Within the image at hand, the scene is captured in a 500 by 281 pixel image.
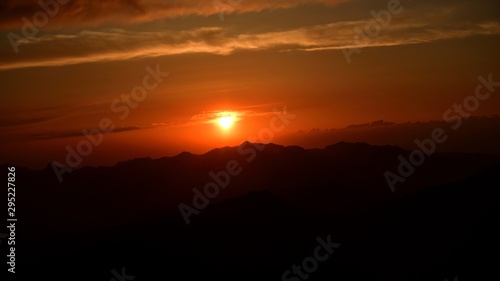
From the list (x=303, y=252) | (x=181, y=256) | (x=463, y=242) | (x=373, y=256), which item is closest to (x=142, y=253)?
(x=181, y=256)

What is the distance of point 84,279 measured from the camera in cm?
8506

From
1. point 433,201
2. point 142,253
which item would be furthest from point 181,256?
point 433,201

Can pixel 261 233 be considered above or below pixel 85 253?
above

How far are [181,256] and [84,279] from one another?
18.5 meters

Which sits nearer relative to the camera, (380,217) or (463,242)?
(463,242)

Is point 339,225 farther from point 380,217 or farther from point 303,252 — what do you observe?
point 303,252

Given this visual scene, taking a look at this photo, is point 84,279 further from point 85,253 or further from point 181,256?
point 181,256

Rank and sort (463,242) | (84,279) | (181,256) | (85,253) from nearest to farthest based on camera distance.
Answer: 1. (84,279)
2. (85,253)
3. (181,256)
4. (463,242)

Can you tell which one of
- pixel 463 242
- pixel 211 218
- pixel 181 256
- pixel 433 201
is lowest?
pixel 463 242

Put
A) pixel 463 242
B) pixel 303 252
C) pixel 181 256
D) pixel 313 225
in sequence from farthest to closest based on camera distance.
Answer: pixel 313 225 → pixel 303 252 → pixel 463 242 → pixel 181 256

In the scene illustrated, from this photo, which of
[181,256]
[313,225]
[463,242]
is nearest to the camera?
[181,256]

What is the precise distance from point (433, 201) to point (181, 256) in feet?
215

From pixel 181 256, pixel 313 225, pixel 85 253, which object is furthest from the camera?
pixel 313 225

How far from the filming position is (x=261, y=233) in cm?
12938
